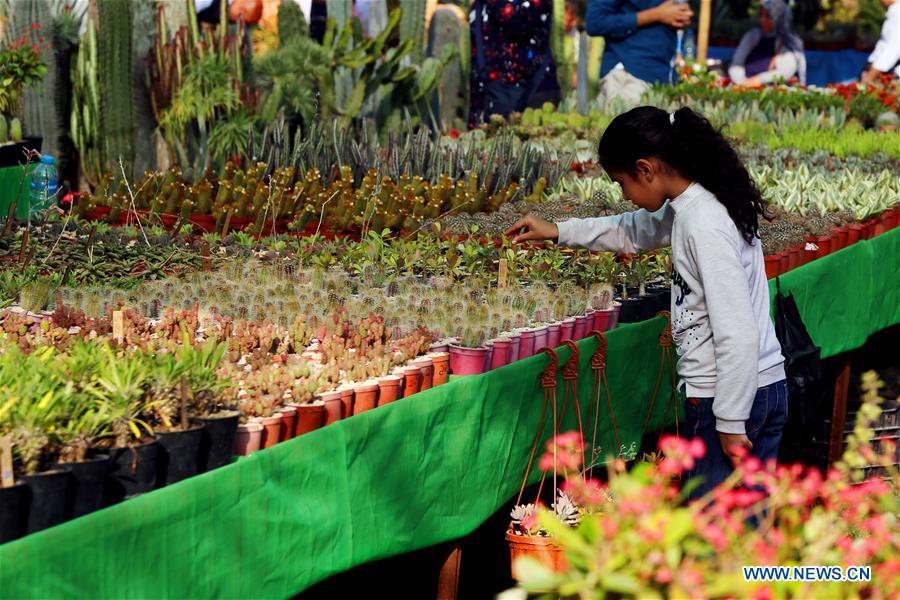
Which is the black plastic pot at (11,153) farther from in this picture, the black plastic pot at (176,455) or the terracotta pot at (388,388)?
the black plastic pot at (176,455)

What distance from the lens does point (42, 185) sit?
21.3 ft

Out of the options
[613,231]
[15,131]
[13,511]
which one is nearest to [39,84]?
[15,131]

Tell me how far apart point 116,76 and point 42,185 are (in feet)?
13.4

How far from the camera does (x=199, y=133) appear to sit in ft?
34.8

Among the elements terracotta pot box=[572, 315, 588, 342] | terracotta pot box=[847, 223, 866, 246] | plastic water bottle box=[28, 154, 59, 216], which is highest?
plastic water bottle box=[28, 154, 59, 216]

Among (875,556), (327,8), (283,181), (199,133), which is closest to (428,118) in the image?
(327,8)

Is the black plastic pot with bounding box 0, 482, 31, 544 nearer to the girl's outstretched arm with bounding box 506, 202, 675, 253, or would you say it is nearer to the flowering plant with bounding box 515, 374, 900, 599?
the flowering plant with bounding box 515, 374, 900, 599

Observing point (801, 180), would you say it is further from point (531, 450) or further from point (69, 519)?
point (69, 519)

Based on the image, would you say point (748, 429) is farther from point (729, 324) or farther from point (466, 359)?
point (466, 359)

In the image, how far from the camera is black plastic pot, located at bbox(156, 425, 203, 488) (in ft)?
9.21

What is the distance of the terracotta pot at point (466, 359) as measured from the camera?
3893 millimetres

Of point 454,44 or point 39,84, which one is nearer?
point 39,84

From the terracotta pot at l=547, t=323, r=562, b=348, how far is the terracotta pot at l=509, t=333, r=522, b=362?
0.14 metres

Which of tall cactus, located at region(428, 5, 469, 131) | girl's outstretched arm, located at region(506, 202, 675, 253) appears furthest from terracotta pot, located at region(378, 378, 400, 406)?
tall cactus, located at region(428, 5, 469, 131)
